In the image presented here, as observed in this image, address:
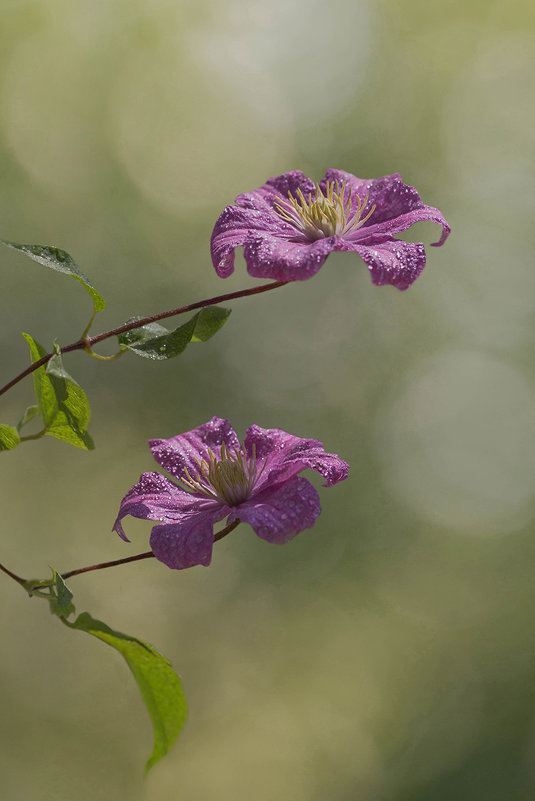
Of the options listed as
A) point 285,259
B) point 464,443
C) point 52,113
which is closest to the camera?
point 285,259

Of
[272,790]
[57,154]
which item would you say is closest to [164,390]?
[57,154]

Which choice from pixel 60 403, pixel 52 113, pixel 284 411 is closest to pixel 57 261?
pixel 60 403

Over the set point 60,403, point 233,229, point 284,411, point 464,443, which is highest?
point 233,229

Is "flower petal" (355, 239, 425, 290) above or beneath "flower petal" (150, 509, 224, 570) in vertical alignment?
above

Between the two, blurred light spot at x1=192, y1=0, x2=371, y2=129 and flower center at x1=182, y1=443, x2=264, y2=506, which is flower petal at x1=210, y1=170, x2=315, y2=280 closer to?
flower center at x1=182, y1=443, x2=264, y2=506

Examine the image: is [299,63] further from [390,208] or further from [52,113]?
[390,208]

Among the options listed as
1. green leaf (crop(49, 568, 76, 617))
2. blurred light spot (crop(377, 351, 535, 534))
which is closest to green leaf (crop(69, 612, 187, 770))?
green leaf (crop(49, 568, 76, 617))

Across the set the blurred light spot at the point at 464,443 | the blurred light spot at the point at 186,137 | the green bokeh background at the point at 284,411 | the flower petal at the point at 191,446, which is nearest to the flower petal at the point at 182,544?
the flower petal at the point at 191,446
